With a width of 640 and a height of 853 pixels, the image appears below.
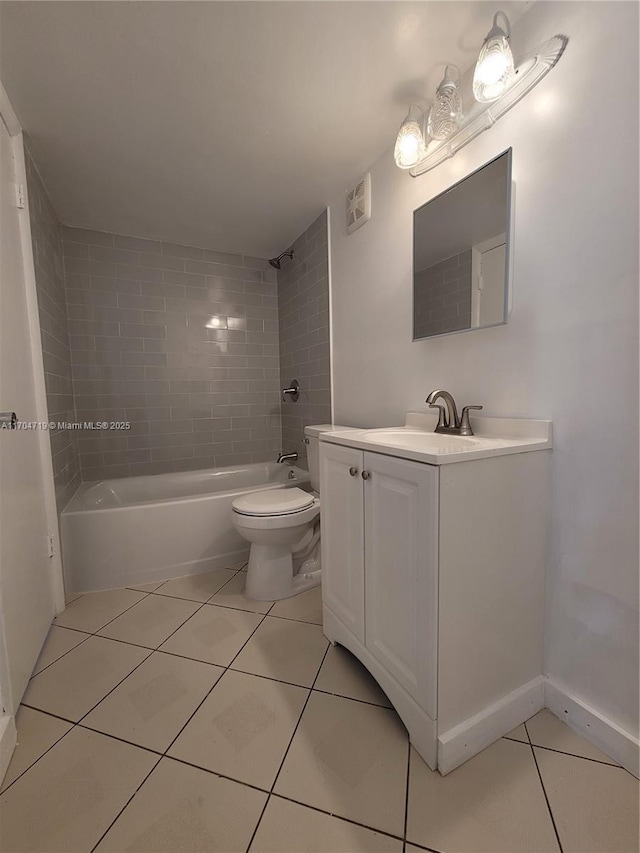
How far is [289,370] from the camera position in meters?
2.94

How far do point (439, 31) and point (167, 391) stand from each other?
97.8 inches

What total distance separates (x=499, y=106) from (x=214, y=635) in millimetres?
2240

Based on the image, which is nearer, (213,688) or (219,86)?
(213,688)

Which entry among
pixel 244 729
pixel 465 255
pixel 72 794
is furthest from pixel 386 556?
pixel 465 255

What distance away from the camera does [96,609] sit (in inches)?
67.7

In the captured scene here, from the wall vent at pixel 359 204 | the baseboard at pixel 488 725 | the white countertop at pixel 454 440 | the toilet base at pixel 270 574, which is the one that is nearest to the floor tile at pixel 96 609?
the toilet base at pixel 270 574

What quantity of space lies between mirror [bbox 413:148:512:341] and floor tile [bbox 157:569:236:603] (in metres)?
1.66

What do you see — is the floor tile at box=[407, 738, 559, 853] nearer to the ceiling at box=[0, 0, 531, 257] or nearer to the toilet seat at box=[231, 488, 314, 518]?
the toilet seat at box=[231, 488, 314, 518]

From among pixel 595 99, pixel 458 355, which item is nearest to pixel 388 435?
pixel 458 355

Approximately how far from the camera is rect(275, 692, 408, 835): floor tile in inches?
33.5

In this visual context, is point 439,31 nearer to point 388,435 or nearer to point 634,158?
point 634,158

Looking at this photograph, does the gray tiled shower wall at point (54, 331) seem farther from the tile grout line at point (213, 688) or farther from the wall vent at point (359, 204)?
the wall vent at point (359, 204)

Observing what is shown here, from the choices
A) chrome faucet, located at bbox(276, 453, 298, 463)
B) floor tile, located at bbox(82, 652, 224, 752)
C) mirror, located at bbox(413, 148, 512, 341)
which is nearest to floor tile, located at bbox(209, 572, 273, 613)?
floor tile, located at bbox(82, 652, 224, 752)

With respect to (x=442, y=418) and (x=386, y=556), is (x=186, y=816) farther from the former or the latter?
(x=442, y=418)
